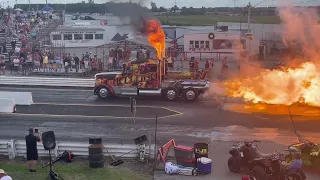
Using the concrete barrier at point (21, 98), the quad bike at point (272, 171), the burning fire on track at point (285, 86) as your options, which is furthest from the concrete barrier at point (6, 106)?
the quad bike at point (272, 171)

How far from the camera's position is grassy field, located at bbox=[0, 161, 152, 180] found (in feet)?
40.7

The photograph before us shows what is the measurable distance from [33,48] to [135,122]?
967 inches

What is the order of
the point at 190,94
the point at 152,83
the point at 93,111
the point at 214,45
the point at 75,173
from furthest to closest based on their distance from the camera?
the point at 214,45, the point at 152,83, the point at 190,94, the point at 93,111, the point at 75,173

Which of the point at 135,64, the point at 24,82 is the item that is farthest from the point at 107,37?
the point at 135,64

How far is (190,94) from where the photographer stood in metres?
24.0

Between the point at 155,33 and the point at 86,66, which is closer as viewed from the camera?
the point at 155,33

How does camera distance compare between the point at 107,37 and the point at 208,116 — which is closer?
the point at 208,116

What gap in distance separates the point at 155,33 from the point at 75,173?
1558 cm

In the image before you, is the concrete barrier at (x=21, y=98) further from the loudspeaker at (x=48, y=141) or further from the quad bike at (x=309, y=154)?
the quad bike at (x=309, y=154)

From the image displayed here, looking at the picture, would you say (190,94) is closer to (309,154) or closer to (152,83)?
(152,83)

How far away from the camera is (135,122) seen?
19547mm

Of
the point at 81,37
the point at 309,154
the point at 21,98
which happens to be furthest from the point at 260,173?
the point at 81,37

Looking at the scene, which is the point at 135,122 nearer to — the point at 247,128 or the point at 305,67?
the point at 247,128

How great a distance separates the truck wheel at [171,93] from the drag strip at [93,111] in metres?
1.84
